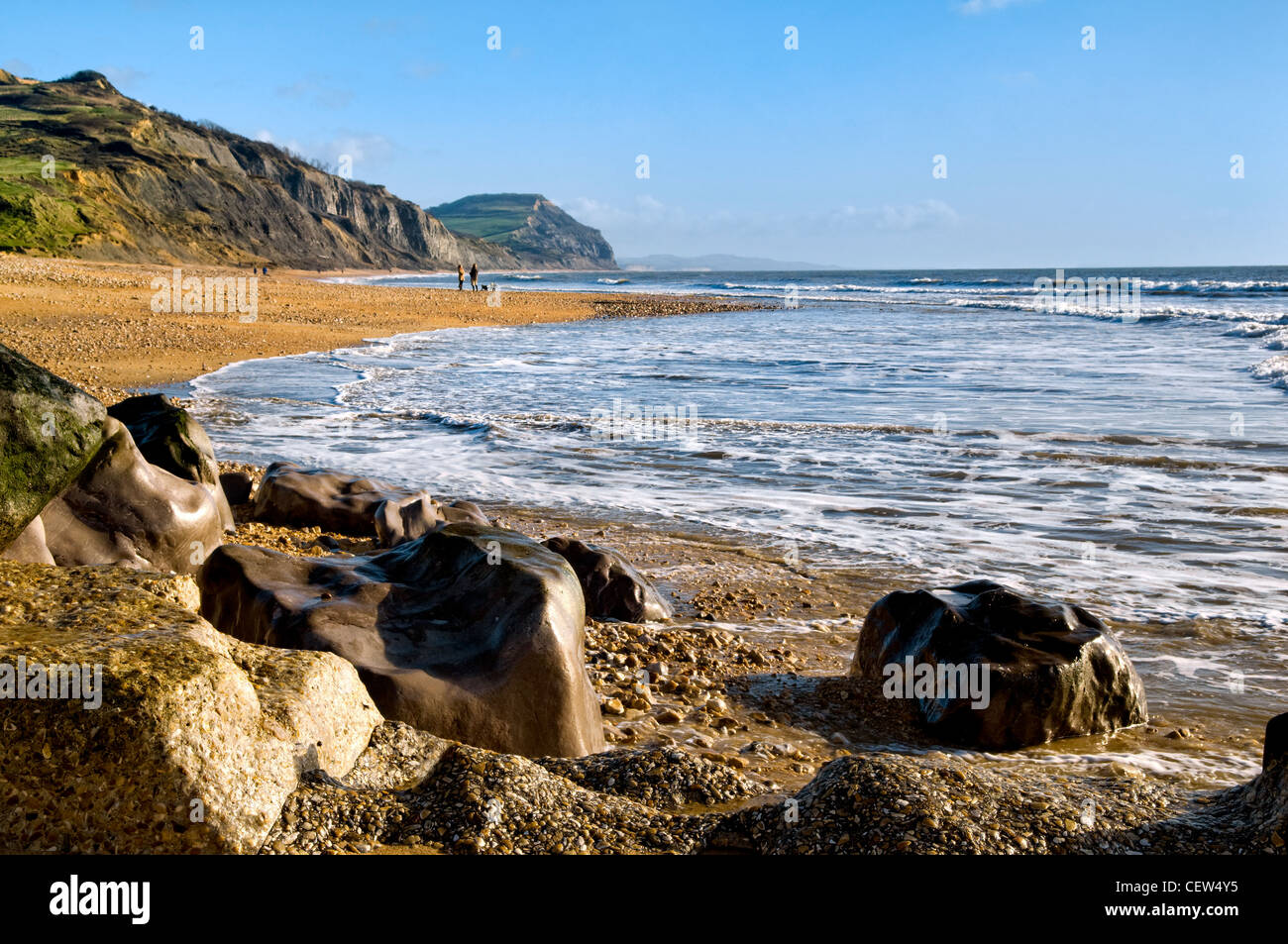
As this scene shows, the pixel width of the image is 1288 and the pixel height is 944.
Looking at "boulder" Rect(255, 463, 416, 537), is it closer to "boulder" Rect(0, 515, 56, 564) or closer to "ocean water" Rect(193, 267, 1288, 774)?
"ocean water" Rect(193, 267, 1288, 774)

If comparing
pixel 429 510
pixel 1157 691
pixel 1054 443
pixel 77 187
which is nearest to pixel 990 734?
pixel 1157 691

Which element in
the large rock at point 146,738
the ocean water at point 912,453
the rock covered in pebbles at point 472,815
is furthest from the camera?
the ocean water at point 912,453

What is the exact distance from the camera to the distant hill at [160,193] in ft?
174

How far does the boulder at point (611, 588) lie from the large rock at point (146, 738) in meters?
3.24

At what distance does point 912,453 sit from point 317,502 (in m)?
7.22

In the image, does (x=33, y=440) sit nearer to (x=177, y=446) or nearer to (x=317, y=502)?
(x=177, y=446)

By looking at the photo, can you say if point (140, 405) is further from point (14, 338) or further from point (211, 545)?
point (14, 338)

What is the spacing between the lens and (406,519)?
24.1 ft

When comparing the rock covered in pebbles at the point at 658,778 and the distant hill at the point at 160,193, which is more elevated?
the distant hill at the point at 160,193
